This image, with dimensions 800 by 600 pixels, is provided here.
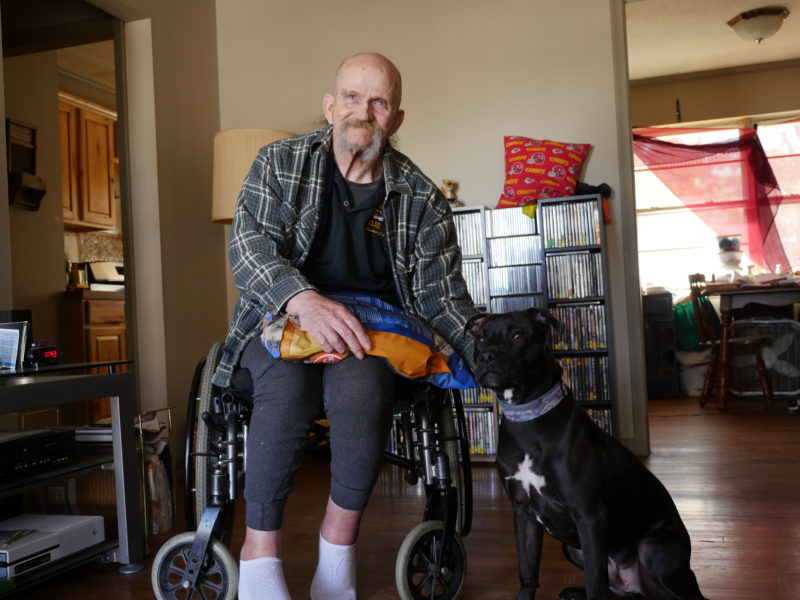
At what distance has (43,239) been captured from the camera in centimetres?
405

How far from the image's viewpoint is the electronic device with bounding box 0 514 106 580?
1.74 m

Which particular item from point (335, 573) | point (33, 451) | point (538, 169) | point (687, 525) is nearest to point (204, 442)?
point (335, 573)

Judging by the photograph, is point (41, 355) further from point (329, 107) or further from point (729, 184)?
point (729, 184)

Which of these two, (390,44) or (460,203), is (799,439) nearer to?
(460,203)

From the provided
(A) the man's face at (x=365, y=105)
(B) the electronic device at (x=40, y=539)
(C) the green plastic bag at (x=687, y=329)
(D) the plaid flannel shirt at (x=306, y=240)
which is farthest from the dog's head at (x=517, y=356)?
(C) the green plastic bag at (x=687, y=329)

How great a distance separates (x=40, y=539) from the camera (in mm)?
1823

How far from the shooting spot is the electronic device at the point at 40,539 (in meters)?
1.74

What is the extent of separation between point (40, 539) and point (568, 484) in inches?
49.9

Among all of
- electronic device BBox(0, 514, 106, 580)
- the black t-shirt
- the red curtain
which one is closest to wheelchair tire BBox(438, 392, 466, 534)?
Result: the black t-shirt

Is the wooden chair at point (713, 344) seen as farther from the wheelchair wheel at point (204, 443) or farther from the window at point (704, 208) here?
the wheelchair wheel at point (204, 443)

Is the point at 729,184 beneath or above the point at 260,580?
above

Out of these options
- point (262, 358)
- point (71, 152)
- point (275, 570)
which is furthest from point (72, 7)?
point (275, 570)

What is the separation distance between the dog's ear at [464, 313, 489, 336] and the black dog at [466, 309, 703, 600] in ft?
0.11

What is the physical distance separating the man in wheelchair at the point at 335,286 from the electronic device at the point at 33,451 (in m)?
0.70
